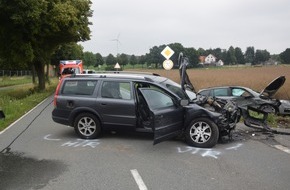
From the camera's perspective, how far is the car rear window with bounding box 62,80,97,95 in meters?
9.81

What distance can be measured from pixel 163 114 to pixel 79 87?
285 cm

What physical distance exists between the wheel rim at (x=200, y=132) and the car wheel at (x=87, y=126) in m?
2.36

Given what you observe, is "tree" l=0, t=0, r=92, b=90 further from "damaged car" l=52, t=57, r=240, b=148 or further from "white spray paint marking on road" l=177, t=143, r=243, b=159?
"white spray paint marking on road" l=177, t=143, r=243, b=159

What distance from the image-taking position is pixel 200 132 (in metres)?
8.62

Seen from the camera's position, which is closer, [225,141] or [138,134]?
[225,141]

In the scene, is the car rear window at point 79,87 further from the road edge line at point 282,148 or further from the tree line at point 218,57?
the tree line at point 218,57

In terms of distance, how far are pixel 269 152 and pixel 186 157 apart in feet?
6.09

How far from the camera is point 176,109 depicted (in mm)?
8523

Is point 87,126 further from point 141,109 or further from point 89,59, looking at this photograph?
point 89,59

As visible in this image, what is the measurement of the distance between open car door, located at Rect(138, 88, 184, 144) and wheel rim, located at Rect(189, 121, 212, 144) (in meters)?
0.31

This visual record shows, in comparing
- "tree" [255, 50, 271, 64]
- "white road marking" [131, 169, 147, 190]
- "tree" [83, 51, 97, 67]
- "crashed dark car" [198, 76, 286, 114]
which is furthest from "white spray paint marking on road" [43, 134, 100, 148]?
"tree" [255, 50, 271, 64]

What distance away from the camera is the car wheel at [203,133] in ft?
28.0

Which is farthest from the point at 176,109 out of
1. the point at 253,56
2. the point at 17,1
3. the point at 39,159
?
the point at 253,56

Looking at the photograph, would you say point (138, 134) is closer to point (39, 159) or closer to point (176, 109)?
point (176, 109)
